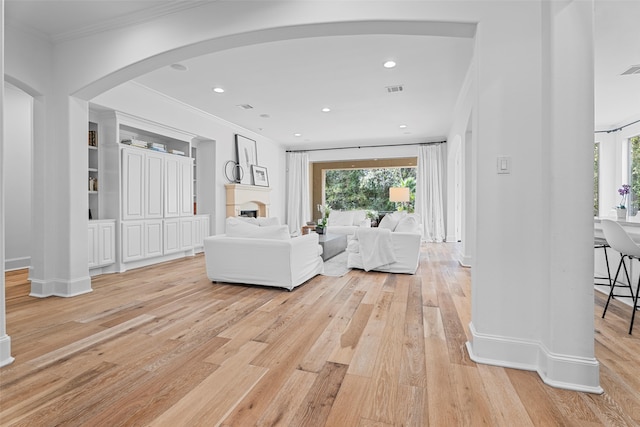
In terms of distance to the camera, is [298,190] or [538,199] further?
[298,190]

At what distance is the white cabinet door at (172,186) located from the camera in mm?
5297

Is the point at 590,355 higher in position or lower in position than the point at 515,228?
lower

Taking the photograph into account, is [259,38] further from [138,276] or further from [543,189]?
[138,276]

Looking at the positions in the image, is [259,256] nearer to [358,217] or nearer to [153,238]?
[153,238]

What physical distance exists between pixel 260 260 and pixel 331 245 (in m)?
2.04

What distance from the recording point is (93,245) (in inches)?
165

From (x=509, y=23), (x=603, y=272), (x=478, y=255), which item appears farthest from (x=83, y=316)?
(x=603, y=272)

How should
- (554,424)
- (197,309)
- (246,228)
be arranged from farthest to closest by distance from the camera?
(246,228)
(197,309)
(554,424)

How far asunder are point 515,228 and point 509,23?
4.11ft

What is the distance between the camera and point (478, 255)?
2.02 meters

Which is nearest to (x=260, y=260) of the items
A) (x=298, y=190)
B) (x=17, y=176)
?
(x=17, y=176)

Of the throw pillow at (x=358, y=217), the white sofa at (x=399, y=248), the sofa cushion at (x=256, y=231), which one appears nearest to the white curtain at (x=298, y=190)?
the throw pillow at (x=358, y=217)

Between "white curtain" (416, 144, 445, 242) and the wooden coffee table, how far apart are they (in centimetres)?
308

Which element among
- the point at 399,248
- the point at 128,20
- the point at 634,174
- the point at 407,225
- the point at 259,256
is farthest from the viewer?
the point at 634,174
